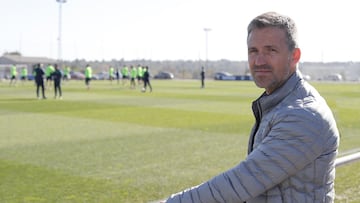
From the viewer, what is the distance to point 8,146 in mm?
10797

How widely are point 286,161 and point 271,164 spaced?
0.19 ft

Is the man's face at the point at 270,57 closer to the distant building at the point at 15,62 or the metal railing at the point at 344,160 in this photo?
the metal railing at the point at 344,160

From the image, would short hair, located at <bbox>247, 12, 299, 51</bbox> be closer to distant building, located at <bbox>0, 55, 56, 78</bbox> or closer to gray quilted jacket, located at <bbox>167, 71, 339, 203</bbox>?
gray quilted jacket, located at <bbox>167, 71, 339, 203</bbox>

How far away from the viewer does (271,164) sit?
2031 mm

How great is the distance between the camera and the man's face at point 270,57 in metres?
2.17

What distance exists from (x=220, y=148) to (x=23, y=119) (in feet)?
26.9

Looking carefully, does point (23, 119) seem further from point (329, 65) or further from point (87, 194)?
point (329, 65)

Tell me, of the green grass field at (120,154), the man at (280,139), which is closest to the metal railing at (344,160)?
the green grass field at (120,154)

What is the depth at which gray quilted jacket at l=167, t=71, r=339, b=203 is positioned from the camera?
203 cm

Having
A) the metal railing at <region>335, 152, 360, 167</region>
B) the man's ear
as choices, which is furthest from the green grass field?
the man's ear

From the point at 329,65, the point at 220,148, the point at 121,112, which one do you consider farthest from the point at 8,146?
the point at 329,65

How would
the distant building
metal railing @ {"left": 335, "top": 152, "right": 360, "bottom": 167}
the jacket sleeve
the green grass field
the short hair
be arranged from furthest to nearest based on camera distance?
the distant building → the green grass field → metal railing @ {"left": 335, "top": 152, "right": 360, "bottom": 167} → the short hair → the jacket sleeve

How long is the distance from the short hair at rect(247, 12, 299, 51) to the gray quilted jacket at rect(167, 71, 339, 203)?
18 cm

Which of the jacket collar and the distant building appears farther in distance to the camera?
the distant building
